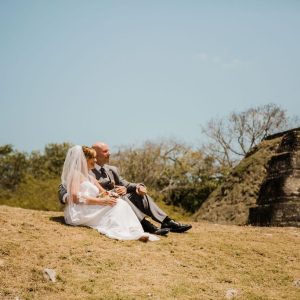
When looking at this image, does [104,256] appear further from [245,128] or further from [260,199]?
[245,128]

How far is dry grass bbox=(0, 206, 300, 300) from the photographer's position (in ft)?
16.1

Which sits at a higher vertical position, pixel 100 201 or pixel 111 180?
pixel 111 180

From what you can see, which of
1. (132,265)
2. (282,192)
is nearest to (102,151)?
(132,265)

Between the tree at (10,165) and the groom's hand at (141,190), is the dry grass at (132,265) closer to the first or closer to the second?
the groom's hand at (141,190)

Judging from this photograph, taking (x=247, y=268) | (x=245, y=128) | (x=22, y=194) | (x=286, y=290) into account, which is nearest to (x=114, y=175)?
(x=247, y=268)

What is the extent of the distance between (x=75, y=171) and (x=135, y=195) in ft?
4.04

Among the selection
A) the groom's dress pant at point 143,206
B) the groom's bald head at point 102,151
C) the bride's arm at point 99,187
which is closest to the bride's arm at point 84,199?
the bride's arm at point 99,187

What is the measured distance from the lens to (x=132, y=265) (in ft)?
18.8

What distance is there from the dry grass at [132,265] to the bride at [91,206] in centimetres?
22

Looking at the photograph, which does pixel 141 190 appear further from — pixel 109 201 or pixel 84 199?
pixel 84 199

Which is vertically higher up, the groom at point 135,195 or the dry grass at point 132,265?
the groom at point 135,195

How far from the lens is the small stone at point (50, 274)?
16.5ft

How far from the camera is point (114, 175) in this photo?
7.89m

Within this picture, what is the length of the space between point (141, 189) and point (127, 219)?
0.64 meters
